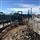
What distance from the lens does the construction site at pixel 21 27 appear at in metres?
1.11

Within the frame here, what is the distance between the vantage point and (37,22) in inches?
44.6

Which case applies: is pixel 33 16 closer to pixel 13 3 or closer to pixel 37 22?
pixel 37 22

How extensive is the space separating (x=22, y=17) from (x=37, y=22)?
28cm

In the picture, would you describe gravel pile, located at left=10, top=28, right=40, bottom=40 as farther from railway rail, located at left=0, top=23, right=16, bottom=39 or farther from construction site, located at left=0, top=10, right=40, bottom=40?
railway rail, located at left=0, top=23, right=16, bottom=39

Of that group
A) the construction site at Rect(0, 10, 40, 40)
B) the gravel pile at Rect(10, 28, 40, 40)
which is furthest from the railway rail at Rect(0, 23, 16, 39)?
the gravel pile at Rect(10, 28, 40, 40)

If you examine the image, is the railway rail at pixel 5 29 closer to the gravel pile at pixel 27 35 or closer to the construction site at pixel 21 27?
the construction site at pixel 21 27

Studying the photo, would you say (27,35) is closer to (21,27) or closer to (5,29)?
(21,27)

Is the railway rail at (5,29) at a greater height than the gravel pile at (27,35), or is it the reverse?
the railway rail at (5,29)

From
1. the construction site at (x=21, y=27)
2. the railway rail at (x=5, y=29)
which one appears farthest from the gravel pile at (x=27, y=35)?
the railway rail at (x=5, y=29)

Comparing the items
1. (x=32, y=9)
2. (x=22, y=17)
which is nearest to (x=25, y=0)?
(x=32, y=9)

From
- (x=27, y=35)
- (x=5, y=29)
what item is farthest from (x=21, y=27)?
(x=5, y=29)

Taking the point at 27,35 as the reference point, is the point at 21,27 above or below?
above

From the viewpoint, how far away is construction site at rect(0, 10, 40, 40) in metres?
1.11

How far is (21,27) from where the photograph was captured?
1132 millimetres
